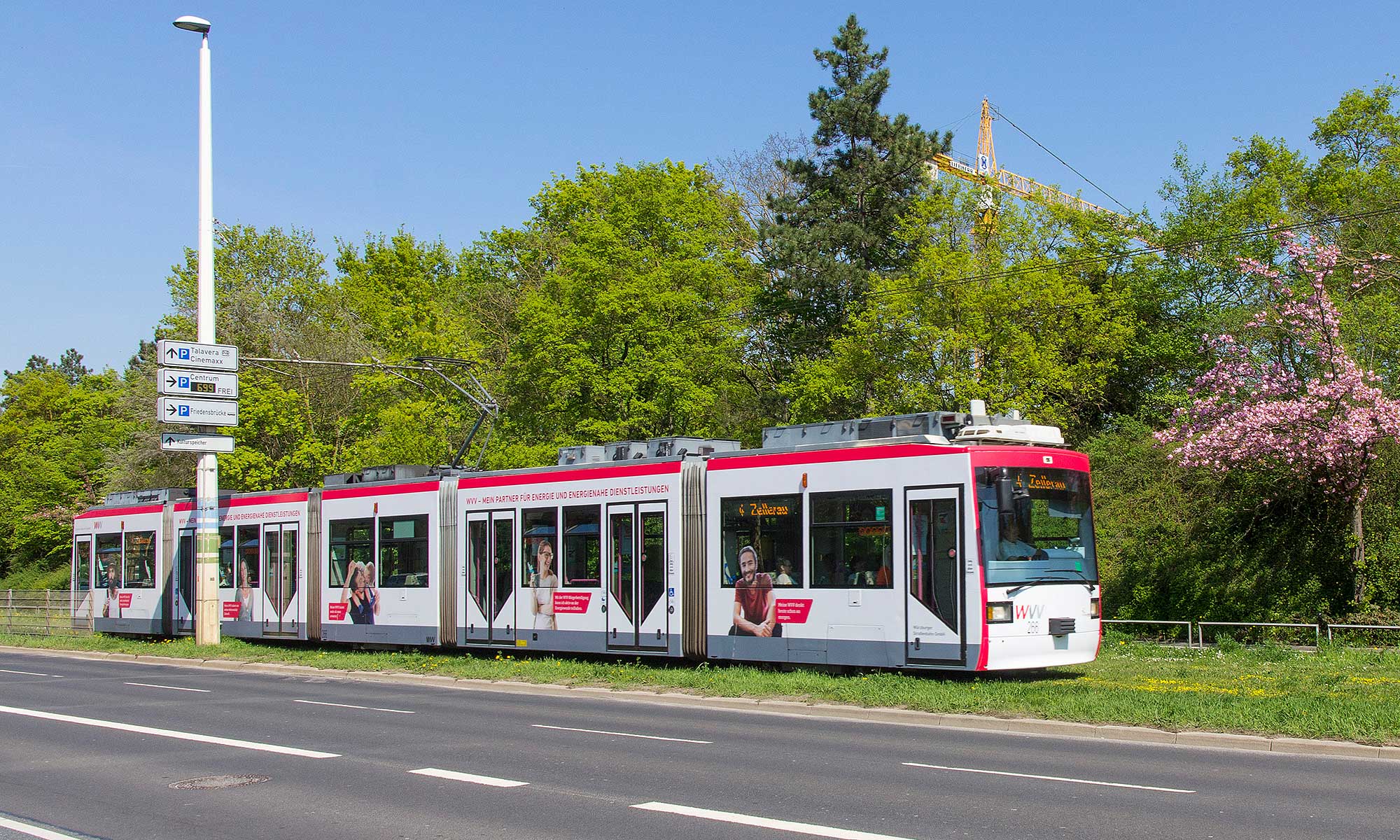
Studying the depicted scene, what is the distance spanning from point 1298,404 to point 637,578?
49.1 ft

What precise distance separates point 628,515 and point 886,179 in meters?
26.3

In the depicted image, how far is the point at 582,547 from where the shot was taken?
22.0 m

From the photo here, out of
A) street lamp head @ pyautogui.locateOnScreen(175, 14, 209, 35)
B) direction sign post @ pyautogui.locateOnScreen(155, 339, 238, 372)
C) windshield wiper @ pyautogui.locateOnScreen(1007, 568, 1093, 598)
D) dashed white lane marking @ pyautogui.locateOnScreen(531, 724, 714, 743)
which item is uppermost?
street lamp head @ pyautogui.locateOnScreen(175, 14, 209, 35)

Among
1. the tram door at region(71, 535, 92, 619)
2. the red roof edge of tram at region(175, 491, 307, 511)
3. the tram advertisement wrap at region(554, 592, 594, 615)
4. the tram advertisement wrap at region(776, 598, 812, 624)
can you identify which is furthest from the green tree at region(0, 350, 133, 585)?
the tram advertisement wrap at region(776, 598, 812, 624)

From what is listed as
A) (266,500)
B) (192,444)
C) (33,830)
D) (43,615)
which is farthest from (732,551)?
(43,615)

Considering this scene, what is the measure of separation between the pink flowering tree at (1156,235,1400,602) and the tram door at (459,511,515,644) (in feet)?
50.5

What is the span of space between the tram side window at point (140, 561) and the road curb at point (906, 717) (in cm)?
1023

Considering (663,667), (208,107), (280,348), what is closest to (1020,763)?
(663,667)

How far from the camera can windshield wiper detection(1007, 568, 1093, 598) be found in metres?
17.2

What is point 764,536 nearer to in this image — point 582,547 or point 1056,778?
point 582,547

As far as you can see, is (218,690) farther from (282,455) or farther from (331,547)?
(282,455)

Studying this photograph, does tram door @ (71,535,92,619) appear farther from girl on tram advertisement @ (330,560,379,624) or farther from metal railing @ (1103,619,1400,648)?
metal railing @ (1103,619,1400,648)

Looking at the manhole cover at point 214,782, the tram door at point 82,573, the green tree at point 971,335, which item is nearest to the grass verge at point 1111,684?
the manhole cover at point 214,782

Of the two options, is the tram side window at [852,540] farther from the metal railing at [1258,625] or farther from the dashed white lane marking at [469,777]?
the metal railing at [1258,625]
